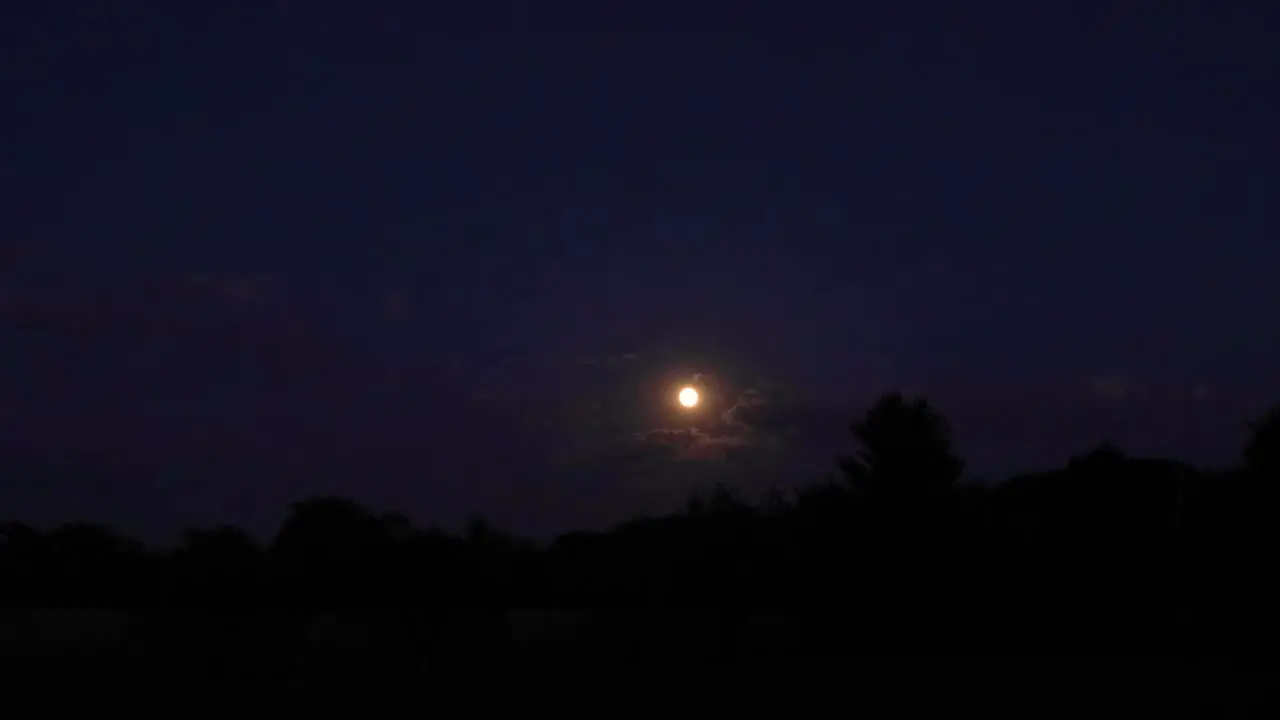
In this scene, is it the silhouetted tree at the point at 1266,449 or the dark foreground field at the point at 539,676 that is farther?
the silhouetted tree at the point at 1266,449

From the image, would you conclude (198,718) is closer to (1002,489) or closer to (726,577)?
(726,577)

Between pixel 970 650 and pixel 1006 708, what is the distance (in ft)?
47.9

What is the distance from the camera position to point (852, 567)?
43469 millimetres

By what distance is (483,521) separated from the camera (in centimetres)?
4044

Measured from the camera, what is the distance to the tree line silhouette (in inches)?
1533

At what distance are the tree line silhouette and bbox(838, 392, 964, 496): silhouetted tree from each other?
0.24 ft

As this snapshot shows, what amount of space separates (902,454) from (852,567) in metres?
4.75

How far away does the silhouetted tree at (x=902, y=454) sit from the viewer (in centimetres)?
4584

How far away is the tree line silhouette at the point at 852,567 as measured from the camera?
3894 centimetres

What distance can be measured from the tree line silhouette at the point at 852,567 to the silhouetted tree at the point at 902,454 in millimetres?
72

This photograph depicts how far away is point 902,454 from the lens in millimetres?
46250

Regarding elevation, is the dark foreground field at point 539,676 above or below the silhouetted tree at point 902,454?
below

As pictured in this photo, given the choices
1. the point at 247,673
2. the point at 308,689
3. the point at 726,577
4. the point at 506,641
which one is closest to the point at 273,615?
the point at 247,673

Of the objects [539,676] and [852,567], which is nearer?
[539,676]
